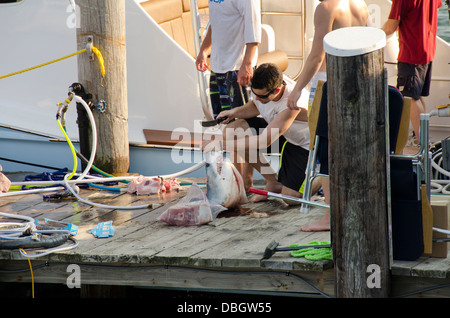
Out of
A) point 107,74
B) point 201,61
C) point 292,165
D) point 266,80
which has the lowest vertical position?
point 292,165

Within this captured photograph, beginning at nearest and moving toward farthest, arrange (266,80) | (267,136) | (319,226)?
(319,226) < (266,80) < (267,136)

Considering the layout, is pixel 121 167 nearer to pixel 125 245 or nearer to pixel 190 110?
pixel 190 110

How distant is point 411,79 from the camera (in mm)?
6281

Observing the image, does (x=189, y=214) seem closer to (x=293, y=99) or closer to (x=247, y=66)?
(x=293, y=99)

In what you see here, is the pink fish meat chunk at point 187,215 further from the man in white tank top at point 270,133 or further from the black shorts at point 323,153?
the black shorts at point 323,153

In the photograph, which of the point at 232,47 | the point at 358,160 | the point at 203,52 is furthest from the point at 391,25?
the point at 358,160

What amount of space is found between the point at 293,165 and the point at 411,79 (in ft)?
5.84

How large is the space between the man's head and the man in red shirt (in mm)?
1756

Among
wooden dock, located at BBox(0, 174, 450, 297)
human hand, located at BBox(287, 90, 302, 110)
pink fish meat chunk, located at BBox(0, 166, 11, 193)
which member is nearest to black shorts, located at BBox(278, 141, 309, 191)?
wooden dock, located at BBox(0, 174, 450, 297)

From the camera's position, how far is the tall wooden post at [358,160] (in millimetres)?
3428

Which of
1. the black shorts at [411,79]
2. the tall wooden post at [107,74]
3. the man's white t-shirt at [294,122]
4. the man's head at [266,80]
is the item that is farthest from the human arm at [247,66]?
the black shorts at [411,79]

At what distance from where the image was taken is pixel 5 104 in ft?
25.0
